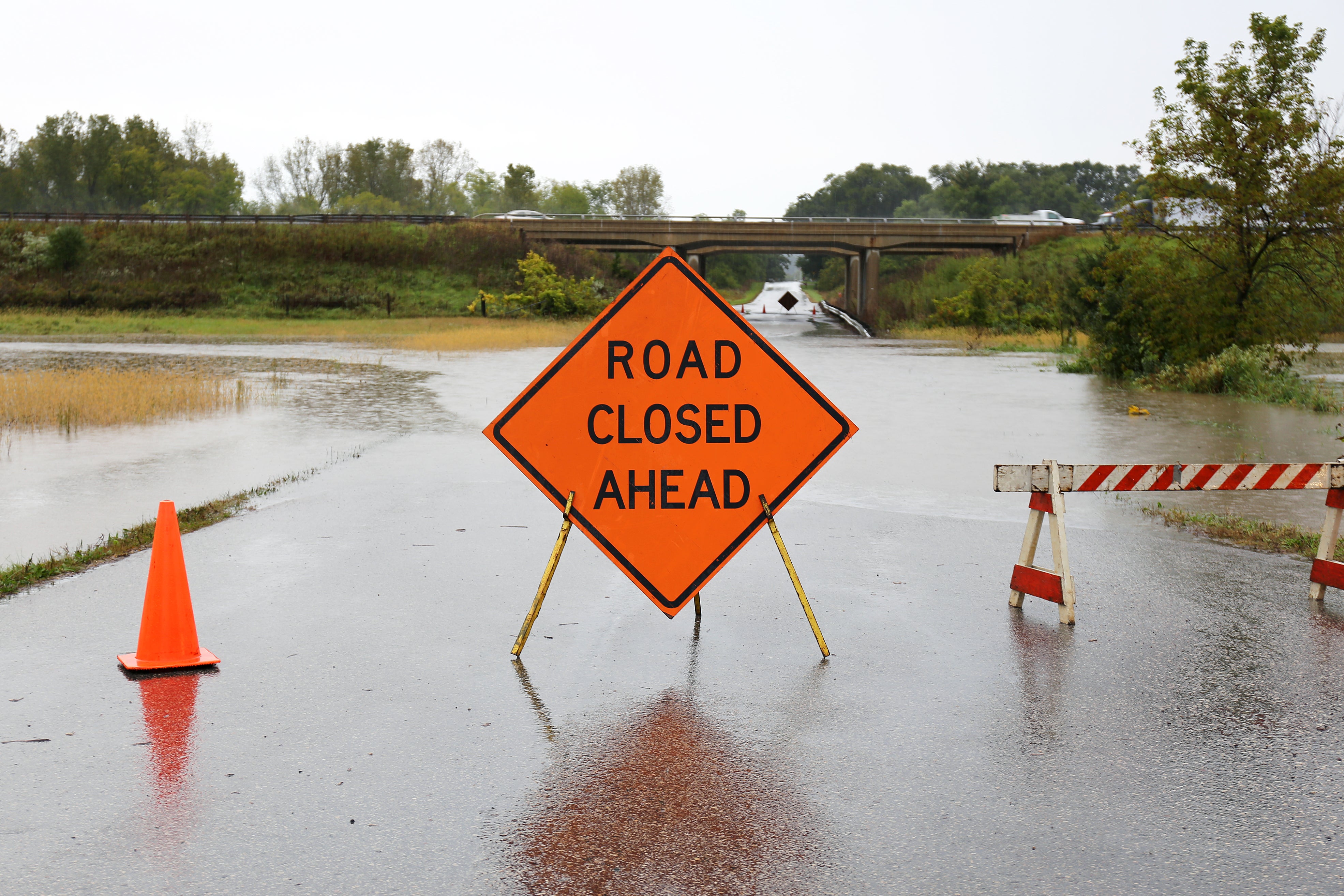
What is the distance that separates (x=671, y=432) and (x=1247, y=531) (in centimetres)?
619

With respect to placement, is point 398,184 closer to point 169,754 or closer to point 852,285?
point 852,285

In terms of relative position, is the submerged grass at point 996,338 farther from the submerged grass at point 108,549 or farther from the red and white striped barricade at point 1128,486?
the submerged grass at point 108,549

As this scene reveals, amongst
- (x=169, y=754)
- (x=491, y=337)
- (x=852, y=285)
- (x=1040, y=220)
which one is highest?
(x=1040, y=220)

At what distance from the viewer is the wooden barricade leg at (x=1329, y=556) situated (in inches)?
307

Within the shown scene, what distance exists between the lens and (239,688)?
19.2 ft

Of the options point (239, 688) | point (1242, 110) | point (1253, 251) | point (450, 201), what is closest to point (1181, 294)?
point (1253, 251)

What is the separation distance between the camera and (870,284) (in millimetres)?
82188

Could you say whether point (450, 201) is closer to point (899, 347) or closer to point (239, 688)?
point (899, 347)

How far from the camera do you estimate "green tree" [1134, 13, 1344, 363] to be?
81.7 ft

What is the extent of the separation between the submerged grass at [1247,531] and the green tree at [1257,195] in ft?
54.9

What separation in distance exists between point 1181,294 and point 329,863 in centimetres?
2695

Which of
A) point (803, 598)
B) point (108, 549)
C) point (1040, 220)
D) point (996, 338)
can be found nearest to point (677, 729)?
point (803, 598)

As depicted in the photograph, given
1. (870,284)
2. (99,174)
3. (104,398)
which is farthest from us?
(99,174)

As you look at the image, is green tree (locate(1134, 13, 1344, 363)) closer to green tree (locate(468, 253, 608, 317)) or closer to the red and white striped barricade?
the red and white striped barricade
